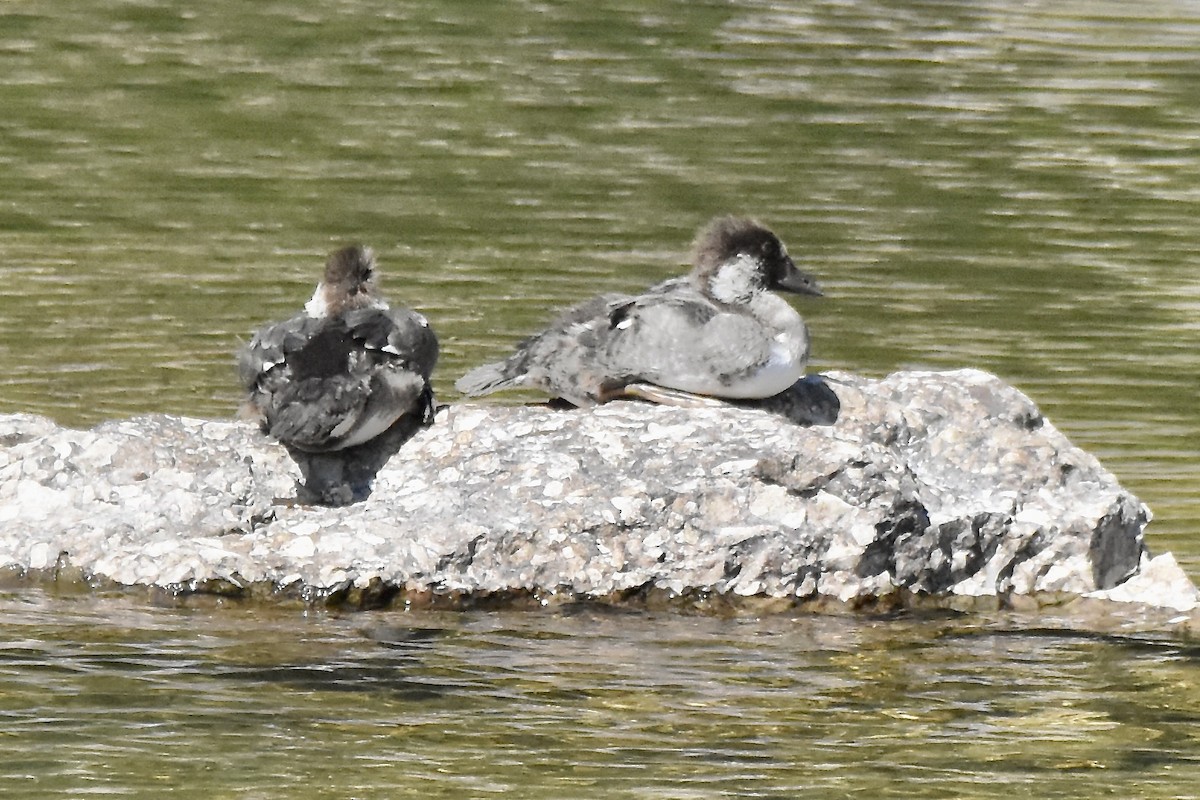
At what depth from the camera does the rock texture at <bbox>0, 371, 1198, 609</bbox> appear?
7379mm

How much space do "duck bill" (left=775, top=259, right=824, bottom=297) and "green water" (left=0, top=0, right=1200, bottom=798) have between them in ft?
5.00

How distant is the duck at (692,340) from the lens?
8094mm

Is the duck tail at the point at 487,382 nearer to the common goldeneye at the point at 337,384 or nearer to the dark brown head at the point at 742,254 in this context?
the common goldeneye at the point at 337,384

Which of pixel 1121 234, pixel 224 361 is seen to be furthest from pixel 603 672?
pixel 1121 234

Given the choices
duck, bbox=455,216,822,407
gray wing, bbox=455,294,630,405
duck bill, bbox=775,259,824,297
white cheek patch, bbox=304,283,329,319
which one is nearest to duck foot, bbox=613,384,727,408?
duck, bbox=455,216,822,407

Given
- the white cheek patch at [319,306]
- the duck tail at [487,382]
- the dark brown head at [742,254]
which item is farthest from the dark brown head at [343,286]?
the dark brown head at [742,254]

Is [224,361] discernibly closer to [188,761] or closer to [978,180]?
[188,761]

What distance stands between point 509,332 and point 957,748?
515 centimetres

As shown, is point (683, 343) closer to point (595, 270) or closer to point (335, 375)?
point (335, 375)

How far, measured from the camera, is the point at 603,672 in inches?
263

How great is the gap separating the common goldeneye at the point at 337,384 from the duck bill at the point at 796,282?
137 centimetres

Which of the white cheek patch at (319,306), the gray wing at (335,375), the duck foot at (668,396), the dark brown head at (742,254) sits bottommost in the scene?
the duck foot at (668,396)

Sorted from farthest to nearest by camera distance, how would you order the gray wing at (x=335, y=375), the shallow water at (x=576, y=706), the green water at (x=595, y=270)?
the gray wing at (x=335, y=375) < the green water at (x=595, y=270) < the shallow water at (x=576, y=706)

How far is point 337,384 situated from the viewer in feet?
25.0
